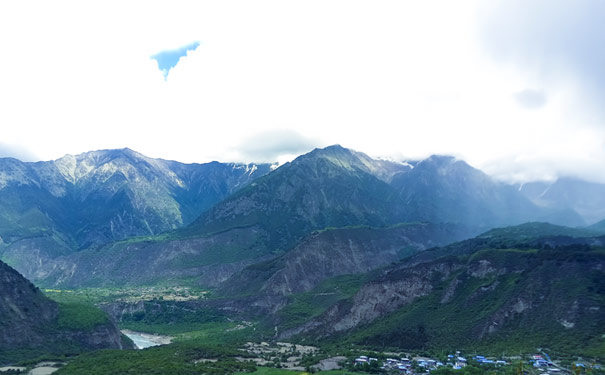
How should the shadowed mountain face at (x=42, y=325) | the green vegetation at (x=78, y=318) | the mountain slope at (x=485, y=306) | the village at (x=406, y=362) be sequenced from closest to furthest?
the village at (x=406, y=362), the mountain slope at (x=485, y=306), the shadowed mountain face at (x=42, y=325), the green vegetation at (x=78, y=318)

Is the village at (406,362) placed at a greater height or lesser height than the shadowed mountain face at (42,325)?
lesser

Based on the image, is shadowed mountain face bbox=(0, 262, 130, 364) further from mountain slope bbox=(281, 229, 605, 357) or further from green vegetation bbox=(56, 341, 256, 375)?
mountain slope bbox=(281, 229, 605, 357)

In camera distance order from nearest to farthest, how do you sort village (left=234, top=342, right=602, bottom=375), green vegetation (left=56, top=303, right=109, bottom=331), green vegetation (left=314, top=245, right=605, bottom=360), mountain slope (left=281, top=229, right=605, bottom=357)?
village (left=234, top=342, right=602, bottom=375) → green vegetation (left=314, top=245, right=605, bottom=360) → mountain slope (left=281, top=229, right=605, bottom=357) → green vegetation (left=56, top=303, right=109, bottom=331)

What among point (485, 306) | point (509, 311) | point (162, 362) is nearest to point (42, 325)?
point (162, 362)

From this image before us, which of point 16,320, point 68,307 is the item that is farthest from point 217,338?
point 16,320

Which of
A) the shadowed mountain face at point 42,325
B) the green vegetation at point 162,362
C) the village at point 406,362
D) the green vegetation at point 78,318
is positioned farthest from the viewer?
the green vegetation at point 78,318

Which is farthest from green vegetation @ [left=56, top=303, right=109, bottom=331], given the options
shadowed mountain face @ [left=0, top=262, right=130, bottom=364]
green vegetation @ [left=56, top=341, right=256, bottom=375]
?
green vegetation @ [left=56, top=341, right=256, bottom=375]

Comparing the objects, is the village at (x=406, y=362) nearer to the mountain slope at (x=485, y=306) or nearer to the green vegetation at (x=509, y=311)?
the green vegetation at (x=509, y=311)

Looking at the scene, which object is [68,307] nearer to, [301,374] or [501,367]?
[301,374]

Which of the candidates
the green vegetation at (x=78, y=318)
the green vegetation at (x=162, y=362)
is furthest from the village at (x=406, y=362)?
the green vegetation at (x=78, y=318)
